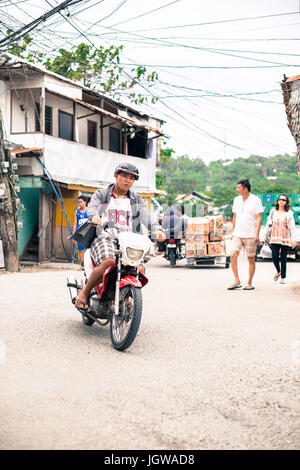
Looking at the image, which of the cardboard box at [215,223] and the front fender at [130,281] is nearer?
the front fender at [130,281]

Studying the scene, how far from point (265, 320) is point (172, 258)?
30.1ft

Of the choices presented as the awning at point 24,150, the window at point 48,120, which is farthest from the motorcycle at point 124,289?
the window at point 48,120

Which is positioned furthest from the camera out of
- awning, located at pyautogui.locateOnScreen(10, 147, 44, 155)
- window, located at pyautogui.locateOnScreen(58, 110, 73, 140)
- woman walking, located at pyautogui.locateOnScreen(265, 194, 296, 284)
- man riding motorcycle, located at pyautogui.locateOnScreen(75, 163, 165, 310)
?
window, located at pyautogui.locateOnScreen(58, 110, 73, 140)

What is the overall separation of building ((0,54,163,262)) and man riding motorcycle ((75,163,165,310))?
10212 mm

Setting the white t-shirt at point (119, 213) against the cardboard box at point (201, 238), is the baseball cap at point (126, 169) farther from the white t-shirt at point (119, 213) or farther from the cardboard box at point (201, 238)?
the cardboard box at point (201, 238)

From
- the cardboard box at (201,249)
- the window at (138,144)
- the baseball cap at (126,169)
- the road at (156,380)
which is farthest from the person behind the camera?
the window at (138,144)

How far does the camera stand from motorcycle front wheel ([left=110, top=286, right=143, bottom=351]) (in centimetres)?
496

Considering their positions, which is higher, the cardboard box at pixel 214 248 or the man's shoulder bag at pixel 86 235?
the man's shoulder bag at pixel 86 235

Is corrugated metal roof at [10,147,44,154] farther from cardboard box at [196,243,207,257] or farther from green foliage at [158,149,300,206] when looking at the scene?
green foliage at [158,149,300,206]

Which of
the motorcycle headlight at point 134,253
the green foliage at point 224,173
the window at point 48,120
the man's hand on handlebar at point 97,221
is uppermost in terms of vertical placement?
the green foliage at point 224,173

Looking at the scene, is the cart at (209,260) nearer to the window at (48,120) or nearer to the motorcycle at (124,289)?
the window at (48,120)

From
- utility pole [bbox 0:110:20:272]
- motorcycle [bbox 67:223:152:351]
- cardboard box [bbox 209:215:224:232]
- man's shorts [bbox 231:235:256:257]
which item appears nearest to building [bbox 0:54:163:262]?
utility pole [bbox 0:110:20:272]

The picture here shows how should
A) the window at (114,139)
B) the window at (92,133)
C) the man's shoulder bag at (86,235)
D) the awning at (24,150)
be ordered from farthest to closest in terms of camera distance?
the window at (114,139), the window at (92,133), the awning at (24,150), the man's shoulder bag at (86,235)

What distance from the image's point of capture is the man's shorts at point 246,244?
9.89 metres
